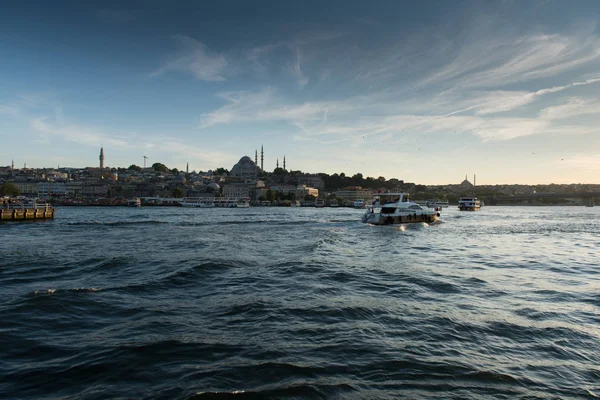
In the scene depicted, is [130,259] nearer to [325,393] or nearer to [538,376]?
[325,393]

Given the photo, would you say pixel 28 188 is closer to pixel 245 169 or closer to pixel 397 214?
pixel 245 169

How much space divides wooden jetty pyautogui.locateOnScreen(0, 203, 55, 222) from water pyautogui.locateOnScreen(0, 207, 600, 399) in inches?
1129

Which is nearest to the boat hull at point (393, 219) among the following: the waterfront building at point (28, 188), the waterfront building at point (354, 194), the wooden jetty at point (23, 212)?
A: the wooden jetty at point (23, 212)

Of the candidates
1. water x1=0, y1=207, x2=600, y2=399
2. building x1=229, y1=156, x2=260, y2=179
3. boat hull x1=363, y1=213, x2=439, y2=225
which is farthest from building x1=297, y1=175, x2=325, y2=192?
water x1=0, y1=207, x2=600, y2=399

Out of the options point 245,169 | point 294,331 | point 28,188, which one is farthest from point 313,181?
point 294,331

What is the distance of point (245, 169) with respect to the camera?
640 feet

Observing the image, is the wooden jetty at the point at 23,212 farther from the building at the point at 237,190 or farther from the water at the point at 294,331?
the building at the point at 237,190

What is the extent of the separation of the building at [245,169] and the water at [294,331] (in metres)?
181

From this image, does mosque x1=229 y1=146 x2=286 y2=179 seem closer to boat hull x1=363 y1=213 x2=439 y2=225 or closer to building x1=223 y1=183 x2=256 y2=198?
building x1=223 y1=183 x2=256 y2=198

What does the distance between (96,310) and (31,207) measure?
39.8m

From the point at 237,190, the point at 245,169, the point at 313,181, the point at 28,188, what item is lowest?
the point at 28,188

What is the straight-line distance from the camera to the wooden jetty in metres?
37.2

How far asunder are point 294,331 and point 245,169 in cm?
19052

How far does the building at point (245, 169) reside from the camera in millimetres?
193875
